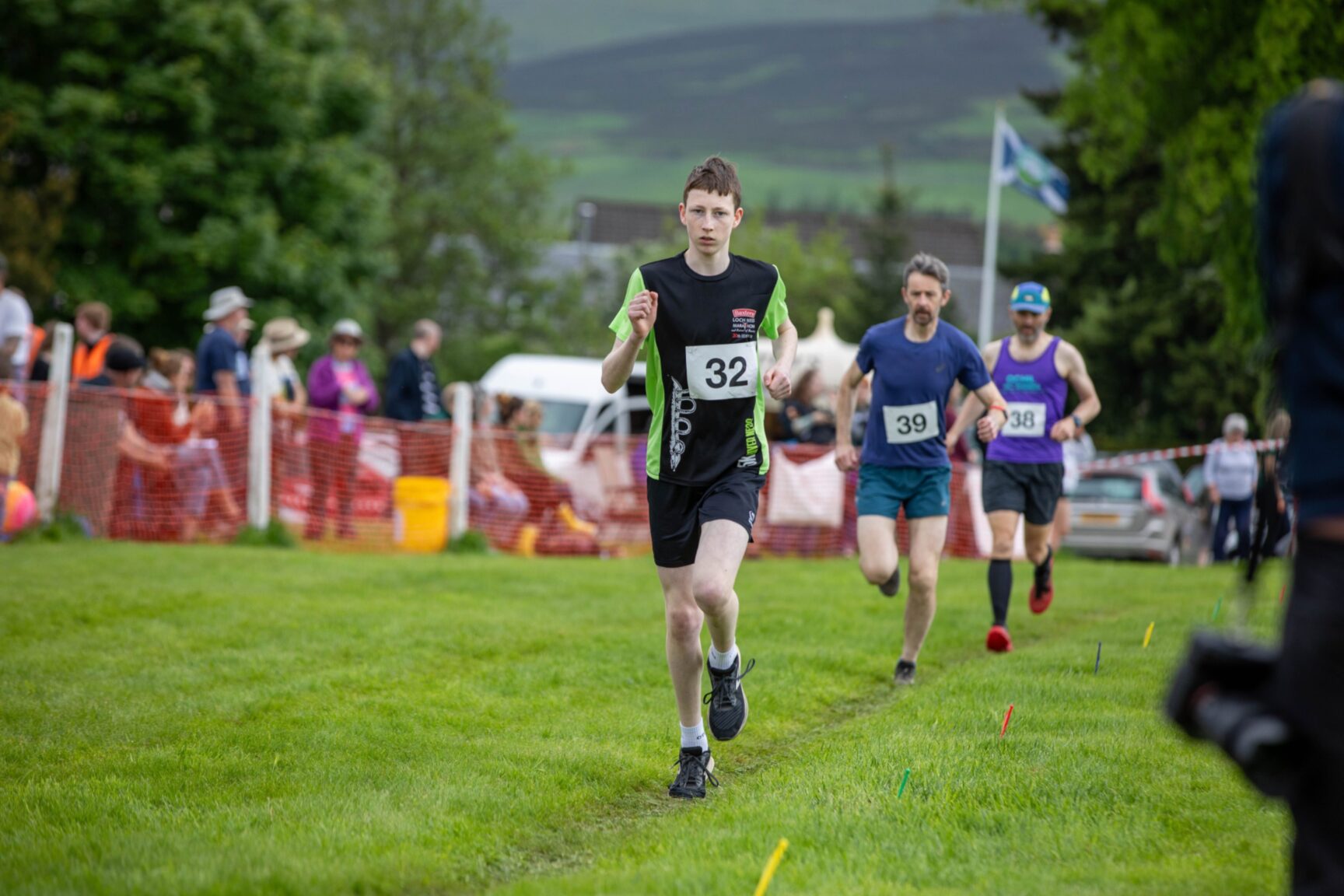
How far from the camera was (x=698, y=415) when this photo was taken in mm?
5938

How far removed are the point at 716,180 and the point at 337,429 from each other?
10.5 m

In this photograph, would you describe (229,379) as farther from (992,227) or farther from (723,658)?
(992,227)

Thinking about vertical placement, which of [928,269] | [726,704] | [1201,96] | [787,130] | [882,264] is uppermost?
[787,130]

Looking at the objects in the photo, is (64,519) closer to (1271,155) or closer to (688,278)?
(688,278)

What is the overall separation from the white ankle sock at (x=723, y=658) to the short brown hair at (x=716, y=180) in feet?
6.12

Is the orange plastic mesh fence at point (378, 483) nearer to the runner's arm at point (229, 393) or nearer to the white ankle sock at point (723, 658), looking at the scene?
the runner's arm at point (229, 393)

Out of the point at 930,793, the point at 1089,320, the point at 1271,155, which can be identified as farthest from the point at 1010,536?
the point at 1089,320

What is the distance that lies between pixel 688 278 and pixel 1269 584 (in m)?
10.5

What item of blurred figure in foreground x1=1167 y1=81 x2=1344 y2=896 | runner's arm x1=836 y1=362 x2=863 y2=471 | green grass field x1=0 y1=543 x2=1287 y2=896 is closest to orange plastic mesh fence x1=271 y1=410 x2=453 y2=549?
green grass field x1=0 y1=543 x2=1287 y2=896

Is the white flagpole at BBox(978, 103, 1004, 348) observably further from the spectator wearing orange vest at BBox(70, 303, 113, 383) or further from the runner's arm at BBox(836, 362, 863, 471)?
the runner's arm at BBox(836, 362, 863, 471)

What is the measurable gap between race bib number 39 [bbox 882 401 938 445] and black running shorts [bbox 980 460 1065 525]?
170cm

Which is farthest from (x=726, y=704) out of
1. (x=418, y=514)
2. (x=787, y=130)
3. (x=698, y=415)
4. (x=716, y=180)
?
(x=787, y=130)

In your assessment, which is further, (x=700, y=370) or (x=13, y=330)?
(x=13, y=330)

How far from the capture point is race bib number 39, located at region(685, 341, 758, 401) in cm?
590
